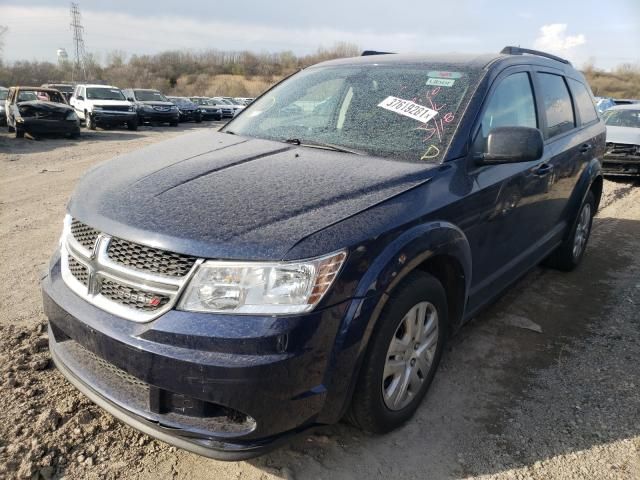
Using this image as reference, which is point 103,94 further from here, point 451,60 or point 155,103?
point 451,60

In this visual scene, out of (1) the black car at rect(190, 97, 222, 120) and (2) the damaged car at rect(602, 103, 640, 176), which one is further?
(1) the black car at rect(190, 97, 222, 120)

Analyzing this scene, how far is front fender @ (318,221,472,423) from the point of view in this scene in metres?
2.03

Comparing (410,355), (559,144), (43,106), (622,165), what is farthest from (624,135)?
(43,106)

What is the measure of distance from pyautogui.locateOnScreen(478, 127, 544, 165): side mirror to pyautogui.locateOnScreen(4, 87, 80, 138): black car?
1646cm

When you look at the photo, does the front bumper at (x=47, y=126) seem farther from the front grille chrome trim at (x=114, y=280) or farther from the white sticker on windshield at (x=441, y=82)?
the white sticker on windshield at (x=441, y=82)

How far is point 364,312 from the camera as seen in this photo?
2066 millimetres

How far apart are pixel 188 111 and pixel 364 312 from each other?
28339 mm

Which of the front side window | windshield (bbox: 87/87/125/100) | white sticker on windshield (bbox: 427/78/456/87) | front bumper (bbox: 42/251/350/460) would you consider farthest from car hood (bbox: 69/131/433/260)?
windshield (bbox: 87/87/125/100)

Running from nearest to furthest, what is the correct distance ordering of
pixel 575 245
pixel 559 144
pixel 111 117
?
pixel 559 144
pixel 575 245
pixel 111 117

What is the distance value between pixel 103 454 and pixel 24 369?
0.92 m

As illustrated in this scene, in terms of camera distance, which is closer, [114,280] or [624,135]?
[114,280]

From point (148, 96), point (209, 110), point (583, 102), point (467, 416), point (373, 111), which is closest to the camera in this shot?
point (467, 416)

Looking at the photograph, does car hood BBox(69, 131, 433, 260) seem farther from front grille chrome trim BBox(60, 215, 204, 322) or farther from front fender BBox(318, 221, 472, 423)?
front fender BBox(318, 221, 472, 423)

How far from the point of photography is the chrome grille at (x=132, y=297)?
6.54 feet
